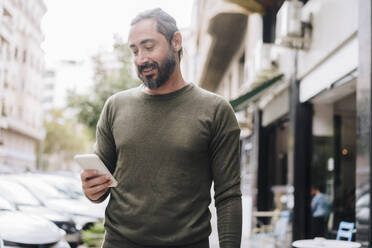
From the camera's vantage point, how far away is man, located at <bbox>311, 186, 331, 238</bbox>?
362 inches

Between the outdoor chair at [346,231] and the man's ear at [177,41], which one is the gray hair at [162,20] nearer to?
the man's ear at [177,41]

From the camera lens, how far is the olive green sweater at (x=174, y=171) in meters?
2.15

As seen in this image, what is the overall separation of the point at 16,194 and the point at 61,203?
2.37 m

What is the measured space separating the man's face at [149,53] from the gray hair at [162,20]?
0.06ft

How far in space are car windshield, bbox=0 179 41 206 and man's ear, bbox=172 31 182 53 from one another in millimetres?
4155

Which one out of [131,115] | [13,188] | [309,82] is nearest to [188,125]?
[131,115]

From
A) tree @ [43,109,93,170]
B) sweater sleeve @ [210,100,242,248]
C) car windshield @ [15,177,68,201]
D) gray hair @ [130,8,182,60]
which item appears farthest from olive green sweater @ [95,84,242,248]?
tree @ [43,109,93,170]

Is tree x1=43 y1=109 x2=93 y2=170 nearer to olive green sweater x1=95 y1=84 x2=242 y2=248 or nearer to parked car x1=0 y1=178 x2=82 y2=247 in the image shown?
parked car x1=0 y1=178 x2=82 y2=247

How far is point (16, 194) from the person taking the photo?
6500 millimetres

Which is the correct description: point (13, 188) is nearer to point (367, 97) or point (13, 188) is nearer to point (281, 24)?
point (367, 97)

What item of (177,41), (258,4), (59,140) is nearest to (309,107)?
(258,4)

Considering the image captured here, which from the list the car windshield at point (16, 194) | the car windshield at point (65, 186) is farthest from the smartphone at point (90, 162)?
the car windshield at point (65, 186)

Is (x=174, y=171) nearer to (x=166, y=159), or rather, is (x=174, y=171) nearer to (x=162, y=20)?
(x=166, y=159)

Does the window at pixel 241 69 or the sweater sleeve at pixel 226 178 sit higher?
the window at pixel 241 69
